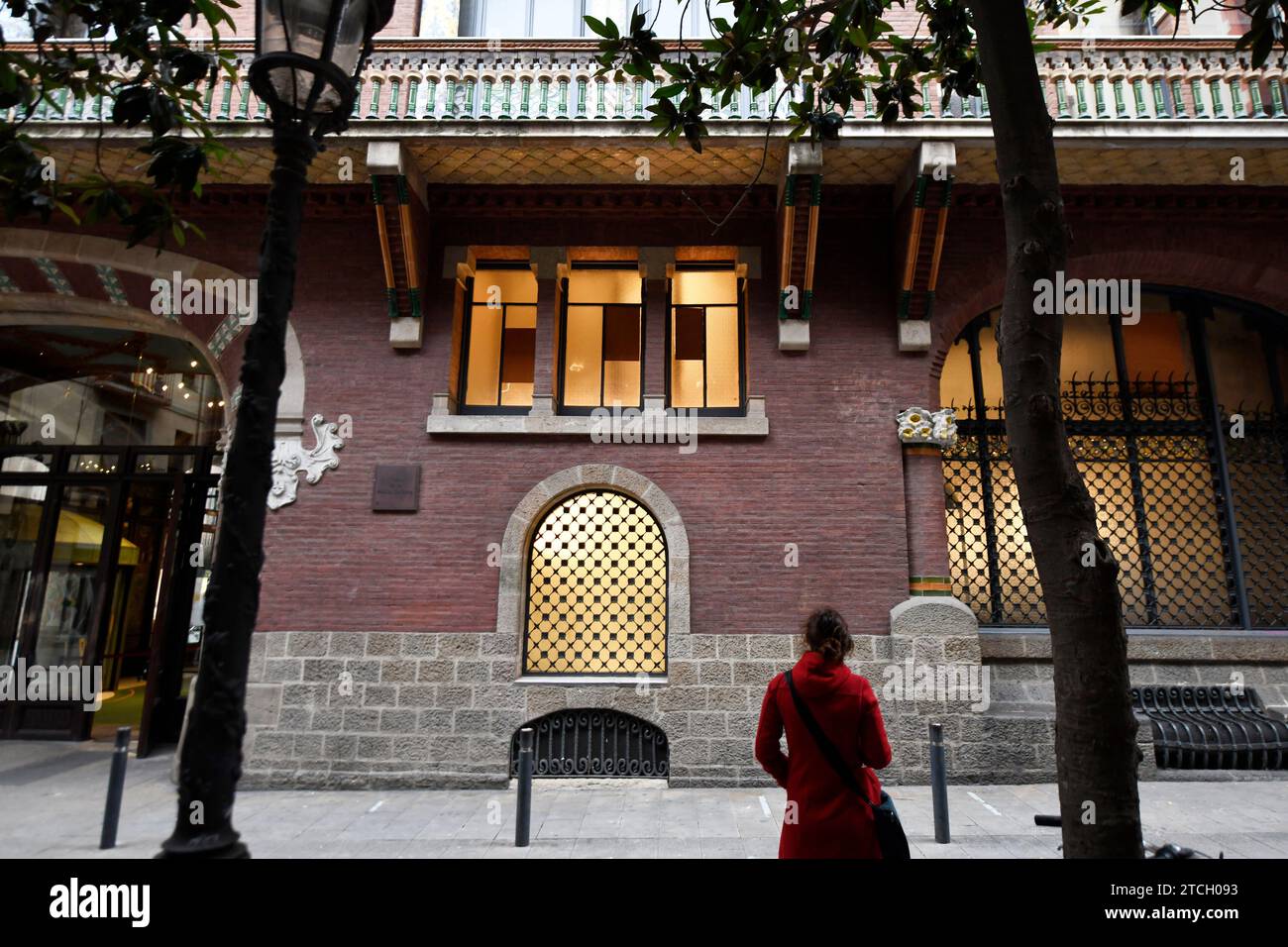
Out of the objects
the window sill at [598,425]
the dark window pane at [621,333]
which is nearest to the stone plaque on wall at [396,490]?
the window sill at [598,425]

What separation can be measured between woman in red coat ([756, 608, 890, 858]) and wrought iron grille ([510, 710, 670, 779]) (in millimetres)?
5050

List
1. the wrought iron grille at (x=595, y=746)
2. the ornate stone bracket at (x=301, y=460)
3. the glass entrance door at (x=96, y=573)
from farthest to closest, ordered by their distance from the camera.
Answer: the glass entrance door at (x=96, y=573), the ornate stone bracket at (x=301, y=460), the wrought iron grille at (x=595, y=746)

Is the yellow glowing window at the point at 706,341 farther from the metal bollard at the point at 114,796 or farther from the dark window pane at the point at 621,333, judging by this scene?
the metal bollard at the point at 114,796

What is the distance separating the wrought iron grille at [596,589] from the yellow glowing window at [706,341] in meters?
1.77

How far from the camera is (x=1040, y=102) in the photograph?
3691 millimetres

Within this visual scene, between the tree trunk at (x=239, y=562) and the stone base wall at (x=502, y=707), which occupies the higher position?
the tree trunk at (x=239, y=562)

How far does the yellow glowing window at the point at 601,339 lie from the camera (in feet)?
31.0

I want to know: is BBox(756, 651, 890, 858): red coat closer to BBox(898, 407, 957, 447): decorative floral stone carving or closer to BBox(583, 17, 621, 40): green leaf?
BBox(583, 17, 621, 40): green leaf

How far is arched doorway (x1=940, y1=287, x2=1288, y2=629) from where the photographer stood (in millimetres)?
9375

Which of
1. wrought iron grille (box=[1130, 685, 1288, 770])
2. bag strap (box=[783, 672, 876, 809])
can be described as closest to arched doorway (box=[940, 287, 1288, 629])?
wrought iron grille (box=[1130, 685, 1288, 770])

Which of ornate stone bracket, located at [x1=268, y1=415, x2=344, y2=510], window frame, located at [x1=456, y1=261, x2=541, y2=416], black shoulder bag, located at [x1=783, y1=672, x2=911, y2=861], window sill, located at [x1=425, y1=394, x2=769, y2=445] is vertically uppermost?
window frame, located at [x1=456, y1=261, x2=541, y2=416]

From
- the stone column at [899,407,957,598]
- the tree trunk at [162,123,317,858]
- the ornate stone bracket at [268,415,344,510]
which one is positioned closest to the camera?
the tree trunk at [162,123,317,858]

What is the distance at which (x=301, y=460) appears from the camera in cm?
882
